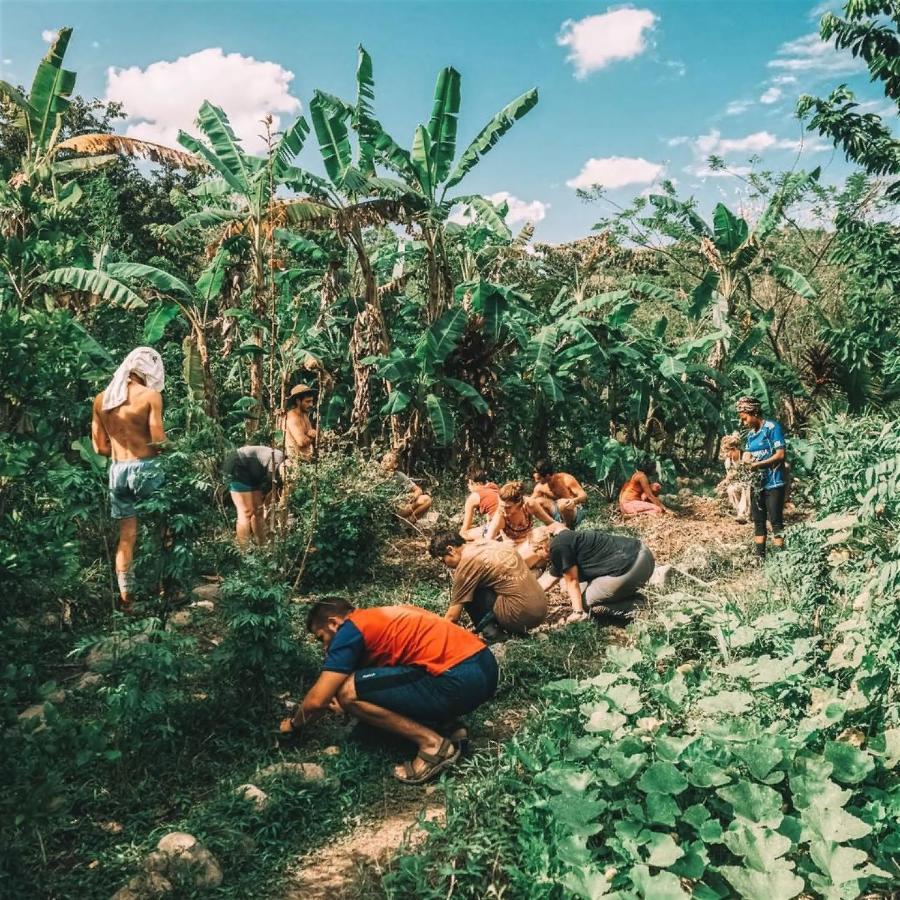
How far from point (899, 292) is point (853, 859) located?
10286mm

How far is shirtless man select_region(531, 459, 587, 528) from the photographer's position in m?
7.59

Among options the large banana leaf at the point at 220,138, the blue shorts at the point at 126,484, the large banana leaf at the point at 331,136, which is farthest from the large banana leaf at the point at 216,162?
the blue shorts at the point at 126,484

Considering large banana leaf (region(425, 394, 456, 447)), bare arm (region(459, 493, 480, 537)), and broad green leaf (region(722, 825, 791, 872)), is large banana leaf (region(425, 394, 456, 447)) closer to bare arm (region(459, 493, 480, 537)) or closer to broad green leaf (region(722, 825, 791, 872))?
bare arm (region(459, 493, 480, 537))

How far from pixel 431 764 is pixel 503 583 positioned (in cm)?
175

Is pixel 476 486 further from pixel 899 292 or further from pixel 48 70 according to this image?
pixel 899 292

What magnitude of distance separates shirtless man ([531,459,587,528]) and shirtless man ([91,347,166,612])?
3853 mm

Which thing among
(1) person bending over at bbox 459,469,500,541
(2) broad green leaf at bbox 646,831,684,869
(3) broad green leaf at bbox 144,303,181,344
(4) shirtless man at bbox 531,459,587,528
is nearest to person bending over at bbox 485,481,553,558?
(1) person bending over at bbox 459,469,500,541

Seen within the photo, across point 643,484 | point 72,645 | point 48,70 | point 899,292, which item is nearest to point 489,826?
point 72,645

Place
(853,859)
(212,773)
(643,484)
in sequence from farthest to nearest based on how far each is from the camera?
(643,484) < (212,773) < (853,859)

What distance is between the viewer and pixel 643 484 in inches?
371

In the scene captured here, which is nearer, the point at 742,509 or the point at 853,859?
the point at 853,859

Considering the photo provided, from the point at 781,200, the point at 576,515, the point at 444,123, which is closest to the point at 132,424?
the point at 576,515

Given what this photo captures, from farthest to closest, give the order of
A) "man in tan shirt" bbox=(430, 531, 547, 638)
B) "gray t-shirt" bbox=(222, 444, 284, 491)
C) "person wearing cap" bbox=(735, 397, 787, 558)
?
"person wearing cap" bbox=(735, 397, 787, 558)
"gray t-shirt" bbox=(222, 444, 284, 491)
"man in tan shirt" bbox=(430, 531, 547, 638)

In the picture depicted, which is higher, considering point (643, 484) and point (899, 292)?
point (899, 292)
